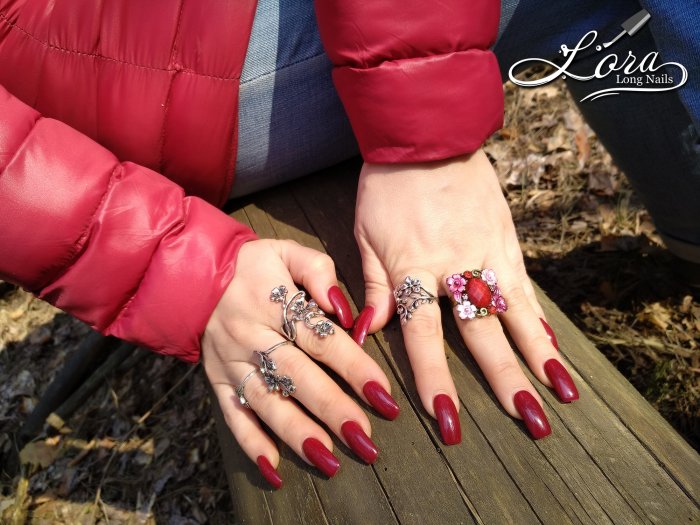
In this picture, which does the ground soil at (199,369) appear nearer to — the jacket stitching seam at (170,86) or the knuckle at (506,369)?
the knuckle at (506,369)

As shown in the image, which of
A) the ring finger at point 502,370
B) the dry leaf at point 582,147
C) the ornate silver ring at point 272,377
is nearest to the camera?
the ring finger at point 502,370

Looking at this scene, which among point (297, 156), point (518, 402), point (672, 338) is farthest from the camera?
point (672, 338)

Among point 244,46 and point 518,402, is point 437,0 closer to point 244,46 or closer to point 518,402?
point 244,46

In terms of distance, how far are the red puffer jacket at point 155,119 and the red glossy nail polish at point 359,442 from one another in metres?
0.47

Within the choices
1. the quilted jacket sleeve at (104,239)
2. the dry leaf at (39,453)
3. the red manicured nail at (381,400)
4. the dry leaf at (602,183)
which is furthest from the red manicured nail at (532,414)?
the dry leaf at (39,453)

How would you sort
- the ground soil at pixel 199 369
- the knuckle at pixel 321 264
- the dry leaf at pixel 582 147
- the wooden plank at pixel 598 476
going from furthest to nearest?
1. the dry leaf at pixel 582 147
2. the ground soil at pixel 199 369
3. the knuckle at pixel 321 264
4. the wooden plank at pixel 598 476

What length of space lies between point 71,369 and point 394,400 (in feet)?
Result: 6.39

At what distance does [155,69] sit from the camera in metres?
1.42

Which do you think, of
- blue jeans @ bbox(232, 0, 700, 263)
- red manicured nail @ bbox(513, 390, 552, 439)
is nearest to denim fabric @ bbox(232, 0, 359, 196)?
blue jeans @ bbox(232, 0, 700, 263)

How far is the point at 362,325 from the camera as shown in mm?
1382

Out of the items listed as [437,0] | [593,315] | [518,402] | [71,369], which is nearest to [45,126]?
[437,0]

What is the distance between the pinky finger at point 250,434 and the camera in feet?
4.28

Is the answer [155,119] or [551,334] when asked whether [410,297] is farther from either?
[155,119]
